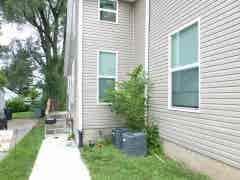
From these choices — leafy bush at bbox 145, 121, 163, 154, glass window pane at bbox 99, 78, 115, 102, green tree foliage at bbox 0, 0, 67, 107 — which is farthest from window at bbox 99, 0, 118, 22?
green tree foliage at bbox 0, 0, 67, 107

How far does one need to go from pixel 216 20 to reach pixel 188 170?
2809mm

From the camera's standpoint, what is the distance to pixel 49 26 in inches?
667

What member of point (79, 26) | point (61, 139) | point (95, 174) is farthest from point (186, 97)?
point (61, 139)

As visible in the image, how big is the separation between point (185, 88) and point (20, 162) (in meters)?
4.13

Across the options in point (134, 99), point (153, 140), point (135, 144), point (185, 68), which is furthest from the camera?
point (134, 99)

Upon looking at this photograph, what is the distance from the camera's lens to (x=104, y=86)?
6523 millimetres

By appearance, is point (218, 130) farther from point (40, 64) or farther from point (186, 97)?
point (40, 64)

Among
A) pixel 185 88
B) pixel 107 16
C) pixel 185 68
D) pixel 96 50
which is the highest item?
pixel 107 16

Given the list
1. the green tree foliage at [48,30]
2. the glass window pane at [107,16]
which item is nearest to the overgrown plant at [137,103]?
the glass window pane at [107,16]

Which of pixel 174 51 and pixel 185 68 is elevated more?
pixel 174 51

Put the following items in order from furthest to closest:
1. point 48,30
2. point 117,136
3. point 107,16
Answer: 1. point 48,30
2. point 107,16
3. point 117,136

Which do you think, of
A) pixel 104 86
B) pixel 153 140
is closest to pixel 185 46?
pixel 153 140

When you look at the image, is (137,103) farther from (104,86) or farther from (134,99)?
(104,86)

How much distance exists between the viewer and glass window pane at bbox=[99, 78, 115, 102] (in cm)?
646
